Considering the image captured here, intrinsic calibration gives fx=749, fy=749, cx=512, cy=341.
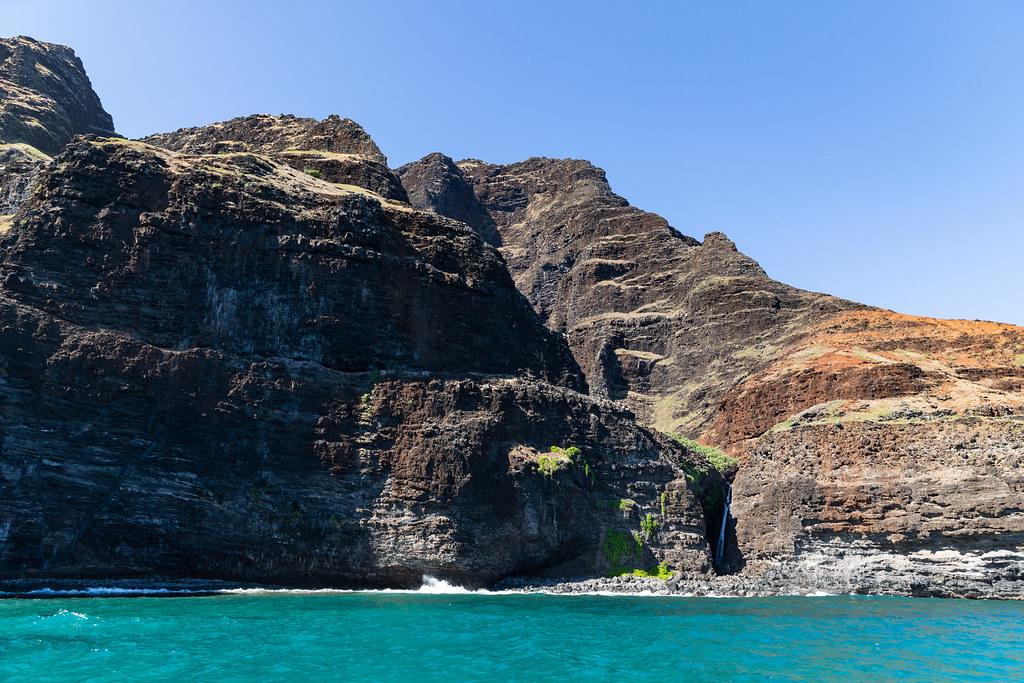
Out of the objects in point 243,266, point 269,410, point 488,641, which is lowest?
point 488,641

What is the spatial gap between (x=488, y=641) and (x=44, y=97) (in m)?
116

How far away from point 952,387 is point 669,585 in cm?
3030

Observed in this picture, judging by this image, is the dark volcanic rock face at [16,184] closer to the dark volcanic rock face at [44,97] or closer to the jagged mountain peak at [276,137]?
the jagged mountain peak at [276,137]

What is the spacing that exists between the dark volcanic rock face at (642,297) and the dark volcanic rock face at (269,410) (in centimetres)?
3638

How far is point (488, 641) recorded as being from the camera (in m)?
28.0

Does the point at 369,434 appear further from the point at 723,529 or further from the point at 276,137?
the point at 276,137

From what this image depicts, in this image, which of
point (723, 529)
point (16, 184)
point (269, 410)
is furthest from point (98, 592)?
point (723, 529)

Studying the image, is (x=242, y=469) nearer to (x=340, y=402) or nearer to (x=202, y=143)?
(x=340, y=402)

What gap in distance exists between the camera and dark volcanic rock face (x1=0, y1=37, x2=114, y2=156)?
332 feet

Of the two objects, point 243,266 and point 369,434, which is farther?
point 243,266

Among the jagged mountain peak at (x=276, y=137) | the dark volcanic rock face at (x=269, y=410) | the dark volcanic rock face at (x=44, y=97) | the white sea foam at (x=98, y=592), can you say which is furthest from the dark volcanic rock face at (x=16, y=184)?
the dark volcanic rock face at (x=44, y=97)

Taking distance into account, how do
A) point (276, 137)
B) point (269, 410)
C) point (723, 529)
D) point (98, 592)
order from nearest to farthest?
1. point (98, 592)
2. point (269, 410)
3. point (723, 529)
4. point (276, 137)

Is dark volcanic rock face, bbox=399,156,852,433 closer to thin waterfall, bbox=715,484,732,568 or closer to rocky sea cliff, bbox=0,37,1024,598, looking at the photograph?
thin waterfall, bbox=715,484,732,568

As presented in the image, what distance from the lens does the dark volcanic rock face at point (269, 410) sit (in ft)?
143
